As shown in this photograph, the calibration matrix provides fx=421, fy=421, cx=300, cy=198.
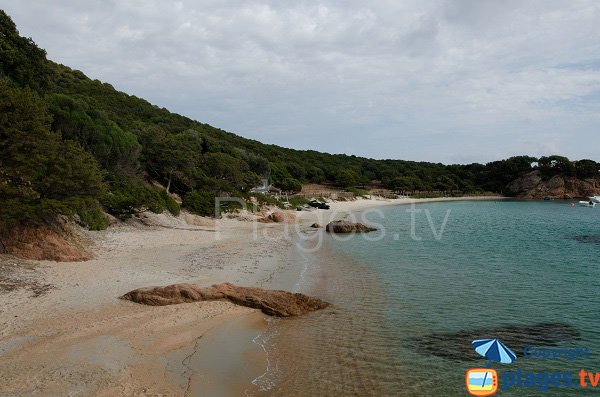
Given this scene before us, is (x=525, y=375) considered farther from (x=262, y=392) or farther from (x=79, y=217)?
(x=79, y=217)

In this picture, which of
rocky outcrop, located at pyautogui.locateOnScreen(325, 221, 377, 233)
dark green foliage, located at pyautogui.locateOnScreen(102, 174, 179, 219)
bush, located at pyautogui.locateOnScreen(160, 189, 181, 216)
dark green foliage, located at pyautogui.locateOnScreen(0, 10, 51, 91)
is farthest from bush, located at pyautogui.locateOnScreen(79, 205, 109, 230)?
rocky outcrop, located at pyautogui.locateOnScreen(325, 221, 377, 233)

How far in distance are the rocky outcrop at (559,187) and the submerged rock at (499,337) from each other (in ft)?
435

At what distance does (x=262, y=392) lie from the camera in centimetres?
797

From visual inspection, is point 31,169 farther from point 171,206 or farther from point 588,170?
point 588,170

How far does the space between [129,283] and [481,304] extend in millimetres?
12060

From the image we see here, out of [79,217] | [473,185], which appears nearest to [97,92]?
[79,217]

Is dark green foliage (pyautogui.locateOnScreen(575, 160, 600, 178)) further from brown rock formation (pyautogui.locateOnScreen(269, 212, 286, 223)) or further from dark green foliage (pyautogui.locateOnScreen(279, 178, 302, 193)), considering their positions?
brown rock formation (pyautogui.locateOnScreen(269, 212, 286, 223))

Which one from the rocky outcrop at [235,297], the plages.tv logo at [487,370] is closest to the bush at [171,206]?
the rocky outcrop at [235,297]

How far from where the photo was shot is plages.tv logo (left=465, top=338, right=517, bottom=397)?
8516mm

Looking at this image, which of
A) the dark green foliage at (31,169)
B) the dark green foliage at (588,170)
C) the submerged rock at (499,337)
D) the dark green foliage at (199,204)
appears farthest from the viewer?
the dark green foliage at (588,170)

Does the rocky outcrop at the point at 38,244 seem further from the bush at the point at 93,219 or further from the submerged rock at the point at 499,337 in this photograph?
the submerged rock at the point at 499,337

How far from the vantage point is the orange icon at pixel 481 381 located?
8.45 meters

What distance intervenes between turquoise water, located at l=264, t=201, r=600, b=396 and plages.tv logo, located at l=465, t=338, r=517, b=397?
18cm

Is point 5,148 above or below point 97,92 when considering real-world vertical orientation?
below
